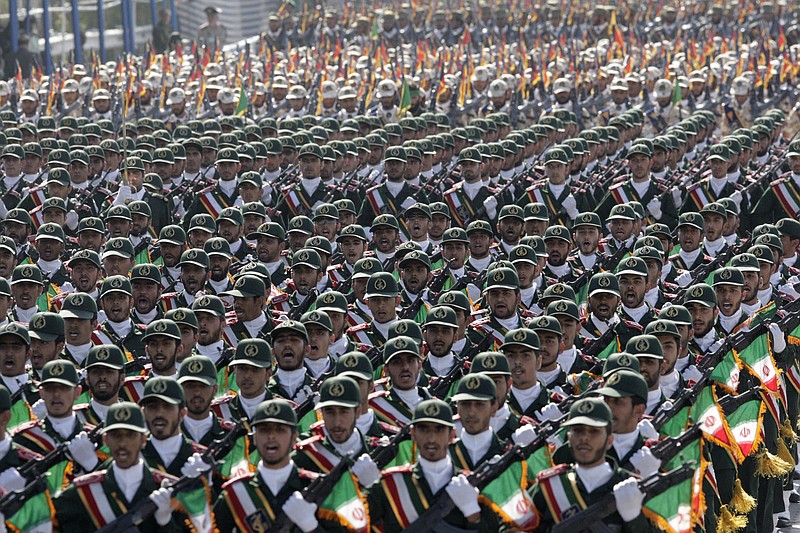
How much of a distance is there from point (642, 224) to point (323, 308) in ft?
21.8

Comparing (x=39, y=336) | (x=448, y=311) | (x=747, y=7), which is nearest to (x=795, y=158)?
(x=448, y=311)

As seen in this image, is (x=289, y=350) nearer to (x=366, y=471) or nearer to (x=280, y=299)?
(x=366, y=471)

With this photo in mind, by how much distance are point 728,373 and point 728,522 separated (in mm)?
1221

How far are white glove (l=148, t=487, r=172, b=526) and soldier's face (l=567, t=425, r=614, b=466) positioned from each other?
2.29 metres

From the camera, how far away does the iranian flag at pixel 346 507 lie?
9.79 metres

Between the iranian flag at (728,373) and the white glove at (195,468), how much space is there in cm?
416

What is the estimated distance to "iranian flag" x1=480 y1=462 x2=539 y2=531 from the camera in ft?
32.5

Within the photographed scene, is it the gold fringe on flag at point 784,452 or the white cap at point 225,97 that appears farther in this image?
the white cap at point 225,97

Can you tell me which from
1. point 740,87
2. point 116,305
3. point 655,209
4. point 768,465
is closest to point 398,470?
point 768,465

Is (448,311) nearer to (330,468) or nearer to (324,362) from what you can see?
(324,362)

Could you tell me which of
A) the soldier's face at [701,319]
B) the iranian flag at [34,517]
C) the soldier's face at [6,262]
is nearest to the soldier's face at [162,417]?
the iranian flag at [34,517]

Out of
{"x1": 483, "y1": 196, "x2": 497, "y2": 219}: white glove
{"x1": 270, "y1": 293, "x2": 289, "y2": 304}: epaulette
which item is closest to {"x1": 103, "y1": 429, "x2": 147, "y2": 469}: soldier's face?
{"x1": 270, "y1": 293, "x2": 289, "y2": 304}: epaulette

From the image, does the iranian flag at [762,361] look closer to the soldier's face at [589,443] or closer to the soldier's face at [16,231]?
the soldier's face at [589,443]

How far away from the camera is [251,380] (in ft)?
37.6
